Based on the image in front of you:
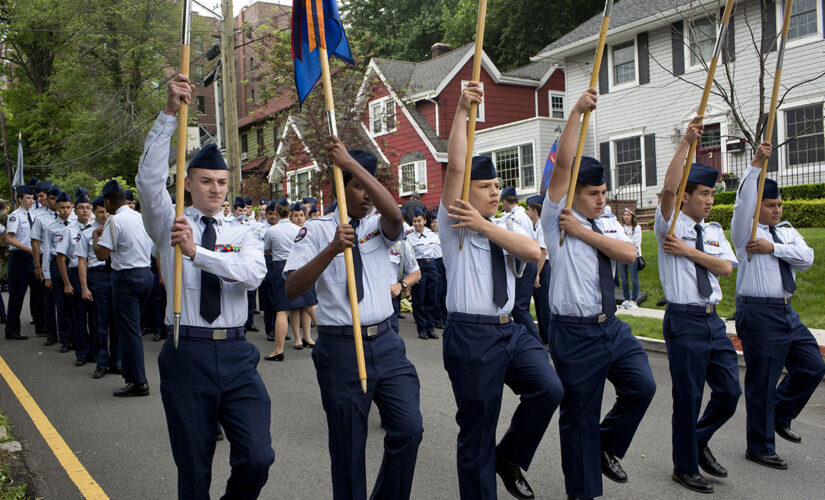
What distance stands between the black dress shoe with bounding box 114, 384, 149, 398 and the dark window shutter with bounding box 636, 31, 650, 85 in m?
20.0

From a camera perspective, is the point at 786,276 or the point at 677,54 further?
the point at 677,54

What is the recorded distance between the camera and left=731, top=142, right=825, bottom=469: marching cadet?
18.5 feet

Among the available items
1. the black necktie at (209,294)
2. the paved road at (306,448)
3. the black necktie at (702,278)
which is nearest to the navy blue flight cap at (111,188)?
the paved road at (306,448)

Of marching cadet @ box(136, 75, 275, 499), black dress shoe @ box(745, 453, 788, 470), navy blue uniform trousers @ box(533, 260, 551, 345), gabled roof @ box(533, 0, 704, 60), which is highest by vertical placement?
gabled roof @ box(533, 0, 704, 60)

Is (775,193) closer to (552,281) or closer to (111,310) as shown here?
(552,281)

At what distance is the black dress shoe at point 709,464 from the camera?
5.30 m

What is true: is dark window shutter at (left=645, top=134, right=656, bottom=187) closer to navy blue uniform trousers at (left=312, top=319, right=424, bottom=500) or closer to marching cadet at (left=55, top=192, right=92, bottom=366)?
marching cadet at (left=55, top=192, right=92, bottom=366)

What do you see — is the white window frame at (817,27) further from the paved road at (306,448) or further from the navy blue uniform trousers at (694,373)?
the navy blue uniform trousers at (694,373)

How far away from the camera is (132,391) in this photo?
7.99 m

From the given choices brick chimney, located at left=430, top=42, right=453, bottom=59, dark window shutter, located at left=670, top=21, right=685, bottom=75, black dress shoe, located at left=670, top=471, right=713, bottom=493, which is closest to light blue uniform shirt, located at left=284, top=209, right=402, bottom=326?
black dress shoe, located at left=670, top=471, right=713, bottom=493

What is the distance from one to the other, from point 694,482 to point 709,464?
410mm

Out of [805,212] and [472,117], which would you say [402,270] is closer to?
[472,117]

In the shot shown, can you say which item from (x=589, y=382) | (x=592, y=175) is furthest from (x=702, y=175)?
(x=589, y=382)

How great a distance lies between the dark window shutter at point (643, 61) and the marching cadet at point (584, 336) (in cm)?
2029
